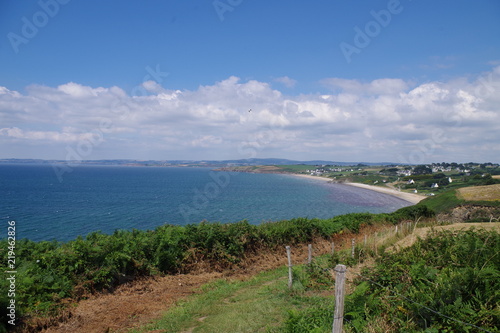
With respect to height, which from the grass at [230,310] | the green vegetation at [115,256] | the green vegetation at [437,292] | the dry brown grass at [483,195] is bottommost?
the dry brown grass at [483,195]

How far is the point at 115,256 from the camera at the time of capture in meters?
10.8

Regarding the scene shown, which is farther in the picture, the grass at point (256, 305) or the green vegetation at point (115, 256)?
the green vegetation at point (115, 256)

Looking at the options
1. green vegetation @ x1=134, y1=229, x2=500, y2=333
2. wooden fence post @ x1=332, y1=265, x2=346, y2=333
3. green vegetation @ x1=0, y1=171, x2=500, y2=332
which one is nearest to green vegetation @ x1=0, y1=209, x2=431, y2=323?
green vegetation @ x1=0, y1=171, x2=500, y2=332

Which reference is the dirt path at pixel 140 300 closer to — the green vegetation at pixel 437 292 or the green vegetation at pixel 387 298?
the green vegetation at pixel 387 298

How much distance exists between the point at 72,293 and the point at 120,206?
180 feet

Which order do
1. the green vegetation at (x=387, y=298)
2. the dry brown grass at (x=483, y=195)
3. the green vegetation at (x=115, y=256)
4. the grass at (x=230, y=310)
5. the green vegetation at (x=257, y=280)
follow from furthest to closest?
the dry brown grass at (x=483, y=195) → the green vegetation at (x=115, y=256) → the grass at (x=230, y=310) → the green vegetation at (x=257, y=280) → the green vegetation at (x=387, y=298)

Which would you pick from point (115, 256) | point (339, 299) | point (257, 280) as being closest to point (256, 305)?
point (257, 280)

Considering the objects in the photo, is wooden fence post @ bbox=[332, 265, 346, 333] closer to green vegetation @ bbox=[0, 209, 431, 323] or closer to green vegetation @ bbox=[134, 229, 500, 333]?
green vegetation @ bbox=[134, 229, 500, 333]

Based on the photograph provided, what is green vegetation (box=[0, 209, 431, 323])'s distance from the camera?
8.60 m

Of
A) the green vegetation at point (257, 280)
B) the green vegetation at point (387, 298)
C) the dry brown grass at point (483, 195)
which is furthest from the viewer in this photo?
the dry brown grass at point (483, 195)

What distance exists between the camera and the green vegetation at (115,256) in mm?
8602

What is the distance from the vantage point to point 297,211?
193ft

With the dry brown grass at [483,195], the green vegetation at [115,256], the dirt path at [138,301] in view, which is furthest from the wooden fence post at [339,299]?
the dry brown grass at [483,195]

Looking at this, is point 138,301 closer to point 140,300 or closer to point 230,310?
point 140,300
